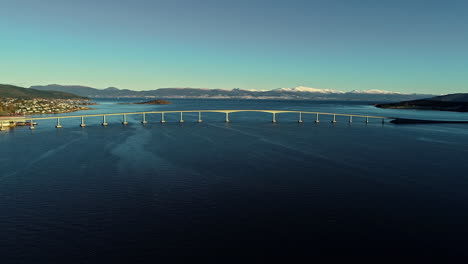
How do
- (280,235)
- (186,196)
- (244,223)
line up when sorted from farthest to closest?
(186,196) < (244,223) < (280,235)

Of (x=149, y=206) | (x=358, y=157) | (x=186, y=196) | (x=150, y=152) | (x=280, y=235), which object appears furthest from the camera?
(x=150, y=152)

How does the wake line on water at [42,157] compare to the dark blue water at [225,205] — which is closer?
the dark blue water at [225,205]

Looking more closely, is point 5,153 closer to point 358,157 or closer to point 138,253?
point 138,253

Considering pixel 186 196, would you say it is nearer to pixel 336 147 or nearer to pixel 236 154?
pixel 236 154

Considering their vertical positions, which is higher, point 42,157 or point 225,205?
point 42,157

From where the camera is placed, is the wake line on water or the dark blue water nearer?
the dark blue water

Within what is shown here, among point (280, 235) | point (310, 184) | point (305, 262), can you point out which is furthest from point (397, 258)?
point (310, 184)

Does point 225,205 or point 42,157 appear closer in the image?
point 225,205

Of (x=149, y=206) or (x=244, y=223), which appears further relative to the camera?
(x=149, y=206)
